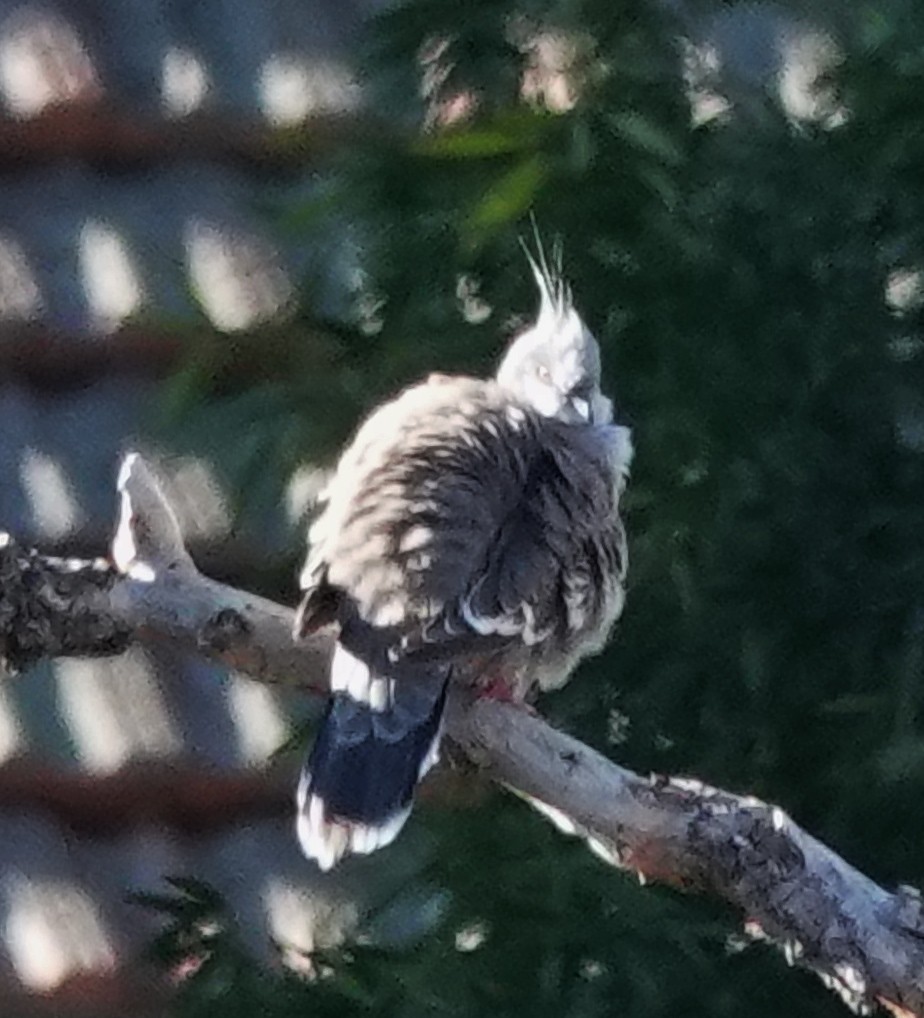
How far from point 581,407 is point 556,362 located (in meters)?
0.05

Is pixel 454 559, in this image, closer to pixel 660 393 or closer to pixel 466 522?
pixel 466 522

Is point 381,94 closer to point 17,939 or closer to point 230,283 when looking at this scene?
point 230,283

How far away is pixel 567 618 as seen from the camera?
1.45 metres

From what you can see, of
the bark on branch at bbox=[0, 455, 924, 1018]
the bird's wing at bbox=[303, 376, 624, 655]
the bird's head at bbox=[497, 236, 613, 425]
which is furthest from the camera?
the bird's head at bbox=[497, 236, 613, 425]

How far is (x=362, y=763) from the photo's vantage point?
1317 millimetres

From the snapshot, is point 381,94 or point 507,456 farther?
point 381,94

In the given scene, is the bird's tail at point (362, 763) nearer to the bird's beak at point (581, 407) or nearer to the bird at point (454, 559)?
the bird at point (454, 559)

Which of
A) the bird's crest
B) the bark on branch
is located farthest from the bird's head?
the bark on branch

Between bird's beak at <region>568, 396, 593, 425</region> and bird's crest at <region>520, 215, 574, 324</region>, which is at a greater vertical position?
bird's crest at <region>520, 215, 574, 324</region>

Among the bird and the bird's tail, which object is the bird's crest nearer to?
the bird

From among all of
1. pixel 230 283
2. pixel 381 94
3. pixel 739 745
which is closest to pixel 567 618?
pixel 739 745

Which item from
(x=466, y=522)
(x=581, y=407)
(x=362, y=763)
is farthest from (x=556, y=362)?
(x=362, y=763)

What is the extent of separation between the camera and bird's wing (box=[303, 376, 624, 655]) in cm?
134

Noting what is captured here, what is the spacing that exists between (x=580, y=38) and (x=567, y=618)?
417 mm
